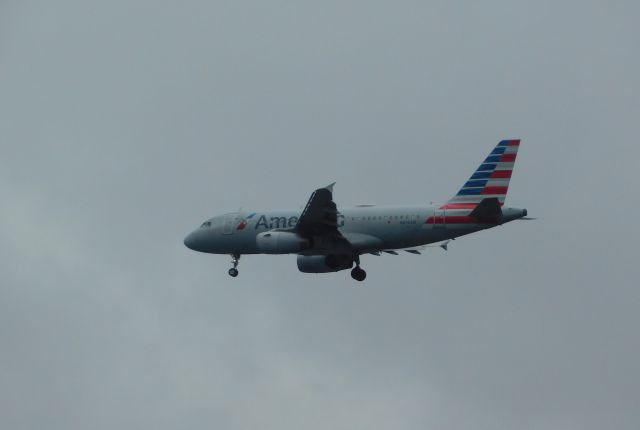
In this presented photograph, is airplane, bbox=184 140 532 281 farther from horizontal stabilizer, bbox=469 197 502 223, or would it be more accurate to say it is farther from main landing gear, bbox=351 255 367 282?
main landing gear, bbox=351 255 367 282

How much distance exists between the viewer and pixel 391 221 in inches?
1950

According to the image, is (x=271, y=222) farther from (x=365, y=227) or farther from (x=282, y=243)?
(x=365, y=227)

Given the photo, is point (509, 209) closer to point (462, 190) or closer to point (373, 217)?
point (462, 190)

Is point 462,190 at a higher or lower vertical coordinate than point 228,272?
higher

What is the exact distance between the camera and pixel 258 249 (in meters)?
52.4

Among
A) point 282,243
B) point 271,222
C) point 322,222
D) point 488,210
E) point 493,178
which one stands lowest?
point 282,243

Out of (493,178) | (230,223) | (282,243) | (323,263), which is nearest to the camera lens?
(493,178)

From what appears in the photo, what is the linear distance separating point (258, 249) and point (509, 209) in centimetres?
1126

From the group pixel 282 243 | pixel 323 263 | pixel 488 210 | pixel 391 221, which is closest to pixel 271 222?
pixel 323 263

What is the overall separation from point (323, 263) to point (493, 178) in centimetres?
887

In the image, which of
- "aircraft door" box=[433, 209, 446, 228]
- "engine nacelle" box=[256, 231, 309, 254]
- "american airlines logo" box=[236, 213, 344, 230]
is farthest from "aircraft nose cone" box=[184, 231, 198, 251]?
"aircraft door" box=[433, 209, 446, 228]

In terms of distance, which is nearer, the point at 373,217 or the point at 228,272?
the point at 373,217

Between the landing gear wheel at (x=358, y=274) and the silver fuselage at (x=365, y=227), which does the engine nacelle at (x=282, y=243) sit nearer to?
the silver fuselage at (x=365, y=227)

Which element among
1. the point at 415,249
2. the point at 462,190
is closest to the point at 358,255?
the point at 415,249
